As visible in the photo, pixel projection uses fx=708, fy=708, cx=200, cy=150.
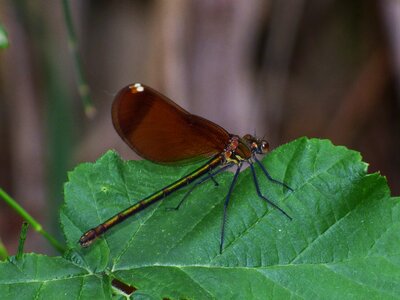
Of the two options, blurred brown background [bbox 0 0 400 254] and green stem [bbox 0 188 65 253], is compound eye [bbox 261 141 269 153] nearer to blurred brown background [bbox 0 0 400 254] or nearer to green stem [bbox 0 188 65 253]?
green stem [bbox 0 188 65 253]

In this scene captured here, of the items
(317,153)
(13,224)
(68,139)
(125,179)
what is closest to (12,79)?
(68,139)

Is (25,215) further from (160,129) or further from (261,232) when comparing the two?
(261,232)

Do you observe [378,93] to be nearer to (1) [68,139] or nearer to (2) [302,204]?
(1) [68,139]

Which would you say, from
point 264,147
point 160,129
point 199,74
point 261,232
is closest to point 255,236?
point 261,232

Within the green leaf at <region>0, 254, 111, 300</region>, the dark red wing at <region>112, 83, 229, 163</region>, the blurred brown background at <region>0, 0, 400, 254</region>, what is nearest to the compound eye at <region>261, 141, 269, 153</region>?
the dark red wing at <region>112, 83, 229, 163</region>

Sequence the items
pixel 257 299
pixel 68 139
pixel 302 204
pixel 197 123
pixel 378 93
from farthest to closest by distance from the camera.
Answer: pixel 378 93, pixel 68 139, pixel 197 123, pixel 302 204, pixel 257 299
